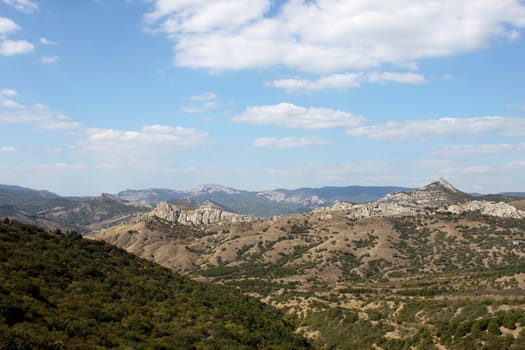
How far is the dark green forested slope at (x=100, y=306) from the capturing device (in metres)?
29.4

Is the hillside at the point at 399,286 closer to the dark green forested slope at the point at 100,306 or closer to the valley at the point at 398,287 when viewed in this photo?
the valley at the point at 398,287

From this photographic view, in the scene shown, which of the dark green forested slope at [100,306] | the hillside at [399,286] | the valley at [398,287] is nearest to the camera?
the dark green forested slope at [100,306]

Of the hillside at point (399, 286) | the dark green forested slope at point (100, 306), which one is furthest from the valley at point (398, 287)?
the dark green forested slope at point (100, 306)

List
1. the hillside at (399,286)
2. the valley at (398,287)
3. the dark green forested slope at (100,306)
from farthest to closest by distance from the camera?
the hillside at (399,286) → the valley at (398,287) → the dark green forested slope at (100,306)

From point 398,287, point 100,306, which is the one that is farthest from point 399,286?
point 100,306

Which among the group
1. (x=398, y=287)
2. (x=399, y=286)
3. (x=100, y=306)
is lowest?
(x=399, y=286)

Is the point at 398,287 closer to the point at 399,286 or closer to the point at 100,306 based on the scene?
the point at 399,286

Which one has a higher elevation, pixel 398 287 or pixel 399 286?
pixel 398 287

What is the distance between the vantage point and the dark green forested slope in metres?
29.4

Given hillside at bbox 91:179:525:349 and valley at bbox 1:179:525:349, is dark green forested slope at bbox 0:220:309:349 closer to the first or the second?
valley at bbox 1:179:525:349

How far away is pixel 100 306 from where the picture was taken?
127ft

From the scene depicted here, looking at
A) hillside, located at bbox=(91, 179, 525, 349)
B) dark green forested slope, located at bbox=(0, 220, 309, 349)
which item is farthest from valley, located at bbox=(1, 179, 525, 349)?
dark green forested slope, located at bbox=(0, 220, 309, 349)

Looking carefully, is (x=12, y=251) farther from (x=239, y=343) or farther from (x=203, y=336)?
(x=239, y=343)

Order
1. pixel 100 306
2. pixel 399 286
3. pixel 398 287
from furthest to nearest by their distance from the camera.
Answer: pixel 399 286, pixel 398 287, pixel 100 306
